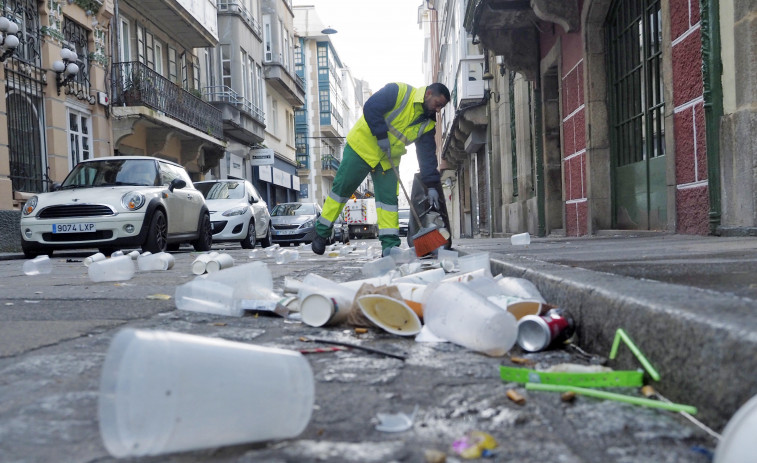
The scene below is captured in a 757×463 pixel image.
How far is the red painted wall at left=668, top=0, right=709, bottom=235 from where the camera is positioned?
18.9 feet

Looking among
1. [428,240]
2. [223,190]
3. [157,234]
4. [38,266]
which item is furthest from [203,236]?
[428,240]

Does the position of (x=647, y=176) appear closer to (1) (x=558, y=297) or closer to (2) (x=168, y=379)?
(1) (x=558, y=297)

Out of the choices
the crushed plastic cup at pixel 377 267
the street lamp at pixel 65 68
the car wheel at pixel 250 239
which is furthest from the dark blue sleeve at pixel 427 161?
the street lamp at pixel 65 68

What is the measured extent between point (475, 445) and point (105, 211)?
8.73m

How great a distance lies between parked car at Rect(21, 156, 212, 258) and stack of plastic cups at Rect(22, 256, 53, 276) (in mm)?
2575

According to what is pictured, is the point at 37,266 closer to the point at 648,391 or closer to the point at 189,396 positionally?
the point at 189,396

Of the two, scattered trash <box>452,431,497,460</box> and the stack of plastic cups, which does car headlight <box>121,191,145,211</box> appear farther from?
scattered trash <box>452,431,497,460</box>

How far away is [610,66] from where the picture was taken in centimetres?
861

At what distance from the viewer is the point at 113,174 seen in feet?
33.3

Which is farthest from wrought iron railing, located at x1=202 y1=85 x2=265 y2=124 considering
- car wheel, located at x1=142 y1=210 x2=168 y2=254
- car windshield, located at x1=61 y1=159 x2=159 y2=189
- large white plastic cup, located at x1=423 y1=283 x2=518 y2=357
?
large white plastic cup, located at x1=423 y1=283 x2=518 y2=357

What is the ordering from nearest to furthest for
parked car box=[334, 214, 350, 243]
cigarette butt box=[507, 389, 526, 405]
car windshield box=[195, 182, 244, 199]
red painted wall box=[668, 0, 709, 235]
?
cigarette butt box=[507, 389, 526, 405] → red painted wall box=[668, 0, 709, 235] → car windshield box=[195, 182, 244, 199] → parked car box=[334, 214, 350, 243]

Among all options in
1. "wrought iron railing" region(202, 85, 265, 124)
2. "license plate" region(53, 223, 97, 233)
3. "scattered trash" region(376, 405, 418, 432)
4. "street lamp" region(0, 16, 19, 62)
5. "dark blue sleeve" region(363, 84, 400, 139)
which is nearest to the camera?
"scattered trash" region(376, 405, 418, 432)

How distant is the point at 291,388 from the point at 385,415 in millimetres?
244

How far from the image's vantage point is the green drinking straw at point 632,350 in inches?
65.4
